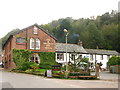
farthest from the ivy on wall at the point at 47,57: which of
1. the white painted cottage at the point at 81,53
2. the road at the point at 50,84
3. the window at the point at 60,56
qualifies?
the road at the point at 50,84

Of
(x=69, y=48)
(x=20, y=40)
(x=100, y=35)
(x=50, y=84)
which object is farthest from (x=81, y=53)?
(x=50, y=84)

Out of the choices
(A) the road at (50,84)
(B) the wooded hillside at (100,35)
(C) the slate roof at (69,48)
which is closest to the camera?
(A) the road at (50,84)

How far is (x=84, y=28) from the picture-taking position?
81562 millimetres

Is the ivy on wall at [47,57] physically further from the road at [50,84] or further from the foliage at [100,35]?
the foliage at [100,35]

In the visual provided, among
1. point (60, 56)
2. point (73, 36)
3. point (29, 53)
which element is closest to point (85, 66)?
point (29, 53)

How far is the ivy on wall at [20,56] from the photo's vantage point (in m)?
39.0

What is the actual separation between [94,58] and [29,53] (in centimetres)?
1846

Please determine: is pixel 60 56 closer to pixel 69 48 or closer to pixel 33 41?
pixel 69 48

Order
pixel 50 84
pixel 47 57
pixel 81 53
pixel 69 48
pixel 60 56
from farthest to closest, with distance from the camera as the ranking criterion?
pixel 69 48
pixel 81 53
pixel 60 56
pixel 47 57
pixel 50 84

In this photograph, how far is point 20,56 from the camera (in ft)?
129

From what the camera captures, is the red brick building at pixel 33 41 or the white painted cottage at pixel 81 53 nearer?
the red brick building at pixel 33 41


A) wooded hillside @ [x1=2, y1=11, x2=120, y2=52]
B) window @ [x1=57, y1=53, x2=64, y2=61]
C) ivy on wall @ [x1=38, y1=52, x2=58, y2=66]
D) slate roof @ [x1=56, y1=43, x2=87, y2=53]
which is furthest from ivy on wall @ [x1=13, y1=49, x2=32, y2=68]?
wooded hillside @ [x1=2, y1=11, x2=120, y2=52]

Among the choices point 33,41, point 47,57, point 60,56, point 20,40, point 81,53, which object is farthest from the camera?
point 81,53

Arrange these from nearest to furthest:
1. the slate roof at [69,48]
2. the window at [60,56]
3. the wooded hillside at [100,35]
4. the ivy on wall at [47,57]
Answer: the ivy on wall at [47,57] < the window at [60,56] < the slate roof at [69,48] < the wooded hillside at [100,35]
